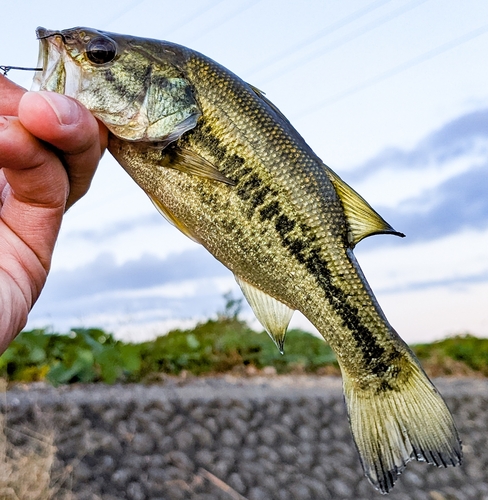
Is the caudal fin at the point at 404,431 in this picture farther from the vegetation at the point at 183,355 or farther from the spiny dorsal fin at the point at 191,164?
the vegetation at the point at 183,355

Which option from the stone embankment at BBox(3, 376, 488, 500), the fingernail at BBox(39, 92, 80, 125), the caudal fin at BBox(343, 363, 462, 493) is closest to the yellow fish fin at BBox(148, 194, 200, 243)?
the fingernail at BBox(39, 92, 80, 125)

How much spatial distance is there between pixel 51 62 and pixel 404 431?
1368mm

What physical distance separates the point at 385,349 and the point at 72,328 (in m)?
5.96

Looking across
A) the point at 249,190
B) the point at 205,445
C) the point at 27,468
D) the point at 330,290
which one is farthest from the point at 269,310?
the point at 205,445

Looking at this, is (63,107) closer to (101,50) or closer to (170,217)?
(101,50)

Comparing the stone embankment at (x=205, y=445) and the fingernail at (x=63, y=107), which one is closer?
the fingernail at (x=63, y=107)

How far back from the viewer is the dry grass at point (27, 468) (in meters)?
5.02

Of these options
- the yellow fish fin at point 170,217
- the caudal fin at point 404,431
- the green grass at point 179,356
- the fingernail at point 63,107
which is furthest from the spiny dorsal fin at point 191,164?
the green grass at point 179,356

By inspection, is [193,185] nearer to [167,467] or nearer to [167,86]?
[167,86]

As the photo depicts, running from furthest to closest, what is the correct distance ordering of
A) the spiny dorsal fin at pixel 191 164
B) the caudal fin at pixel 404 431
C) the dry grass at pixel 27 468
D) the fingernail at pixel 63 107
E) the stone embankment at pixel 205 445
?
the stone embankment at pixel 205 445 → the dry grass at pixel 27 468 → the caudal fin at pixel 404 431 → the spiny dorsal fin at pixel 191 164 → the fingernail at pixel 63 107

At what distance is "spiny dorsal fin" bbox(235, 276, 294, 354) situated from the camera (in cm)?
190

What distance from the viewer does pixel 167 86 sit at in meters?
1.79

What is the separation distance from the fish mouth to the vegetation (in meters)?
5.50

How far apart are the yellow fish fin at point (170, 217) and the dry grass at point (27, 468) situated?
381 cm
